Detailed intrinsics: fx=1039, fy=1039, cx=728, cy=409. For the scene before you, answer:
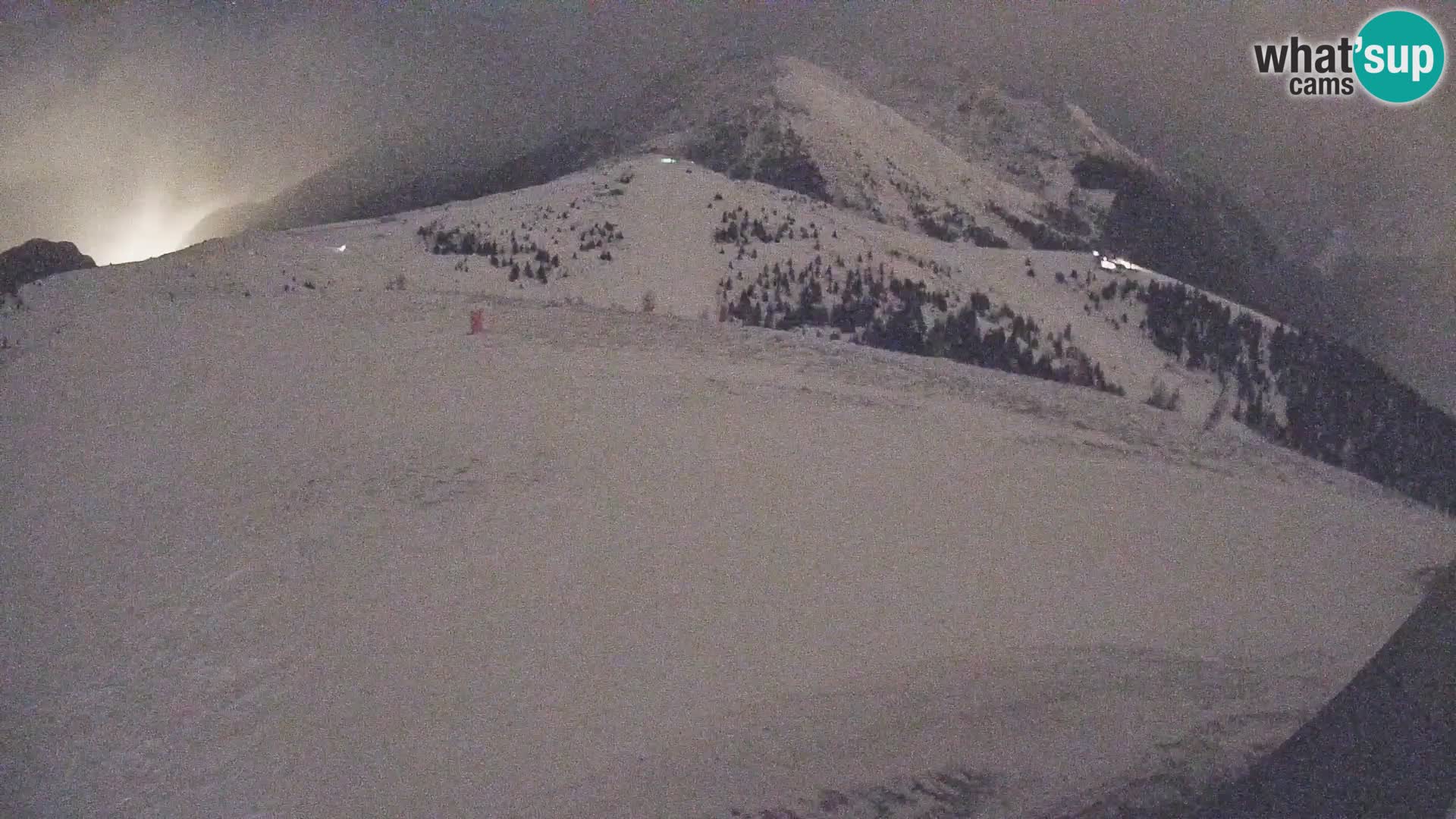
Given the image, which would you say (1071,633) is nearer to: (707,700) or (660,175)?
(707,700)

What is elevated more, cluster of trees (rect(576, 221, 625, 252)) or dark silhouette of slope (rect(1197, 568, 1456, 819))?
cluster of trees (rect(576, 221, 625, 252))

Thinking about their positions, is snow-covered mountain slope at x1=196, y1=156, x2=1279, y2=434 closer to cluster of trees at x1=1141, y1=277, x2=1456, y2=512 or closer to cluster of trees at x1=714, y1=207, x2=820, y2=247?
cluster of trees at x1=714, y1=207, x2=820, y2=247

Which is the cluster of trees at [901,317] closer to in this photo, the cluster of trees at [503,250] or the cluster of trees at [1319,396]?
the cluster of trees at [1319,396]

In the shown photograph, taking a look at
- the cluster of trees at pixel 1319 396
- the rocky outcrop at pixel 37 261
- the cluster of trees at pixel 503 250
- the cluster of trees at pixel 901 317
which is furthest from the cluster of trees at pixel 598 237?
the cluster of trees at pixel 1319 396

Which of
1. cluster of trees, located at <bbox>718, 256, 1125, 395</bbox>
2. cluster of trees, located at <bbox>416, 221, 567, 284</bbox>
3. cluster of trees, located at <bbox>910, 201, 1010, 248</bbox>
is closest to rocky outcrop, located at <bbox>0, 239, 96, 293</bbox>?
cluster of trees, located at <bbox>416, 221, 567, 284</bbox>

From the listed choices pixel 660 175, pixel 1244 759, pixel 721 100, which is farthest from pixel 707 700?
pixel 721 100

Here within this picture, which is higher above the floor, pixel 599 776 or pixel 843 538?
pixel 843 538

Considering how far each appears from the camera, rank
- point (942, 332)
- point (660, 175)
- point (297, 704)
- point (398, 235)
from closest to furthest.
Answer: point (297, 704) < point (942, 332) < point (398, 235) < point (660, 175)
